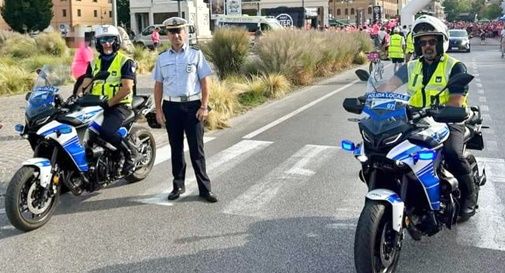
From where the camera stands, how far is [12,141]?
9656 mm

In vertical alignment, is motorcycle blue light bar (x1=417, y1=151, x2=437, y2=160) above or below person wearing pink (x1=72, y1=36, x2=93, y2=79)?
below

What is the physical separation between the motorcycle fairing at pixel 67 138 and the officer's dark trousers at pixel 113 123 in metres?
0.36

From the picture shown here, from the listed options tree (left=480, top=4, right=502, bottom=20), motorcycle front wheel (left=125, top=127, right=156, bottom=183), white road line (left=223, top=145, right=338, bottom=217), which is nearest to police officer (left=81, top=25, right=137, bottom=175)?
motorcycle front wheel (left=125, top=127, right=156, bottom=183)

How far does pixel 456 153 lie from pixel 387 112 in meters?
0.91

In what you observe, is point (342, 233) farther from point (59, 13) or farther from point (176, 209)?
point (59, 13)

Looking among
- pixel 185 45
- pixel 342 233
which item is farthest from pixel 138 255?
pixel 185 45

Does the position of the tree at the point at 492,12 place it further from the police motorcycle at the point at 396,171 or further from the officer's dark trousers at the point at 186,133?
the police motorcycle at the point at 396,171

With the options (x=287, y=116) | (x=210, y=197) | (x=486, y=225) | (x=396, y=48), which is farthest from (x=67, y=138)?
(x=396, y=48)

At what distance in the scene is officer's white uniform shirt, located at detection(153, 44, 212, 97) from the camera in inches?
238

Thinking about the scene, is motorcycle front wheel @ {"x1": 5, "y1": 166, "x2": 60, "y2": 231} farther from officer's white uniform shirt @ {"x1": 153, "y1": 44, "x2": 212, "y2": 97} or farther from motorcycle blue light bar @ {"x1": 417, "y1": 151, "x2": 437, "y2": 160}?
motorcycle blue light bar @ {"x1": 417, "y1": 151, "x2": 437, "y2": 160}

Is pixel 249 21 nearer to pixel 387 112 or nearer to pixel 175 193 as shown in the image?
pixel 175 193

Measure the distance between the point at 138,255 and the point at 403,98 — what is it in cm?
239

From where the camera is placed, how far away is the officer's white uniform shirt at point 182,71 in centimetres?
605

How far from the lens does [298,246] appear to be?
16.2 feet
